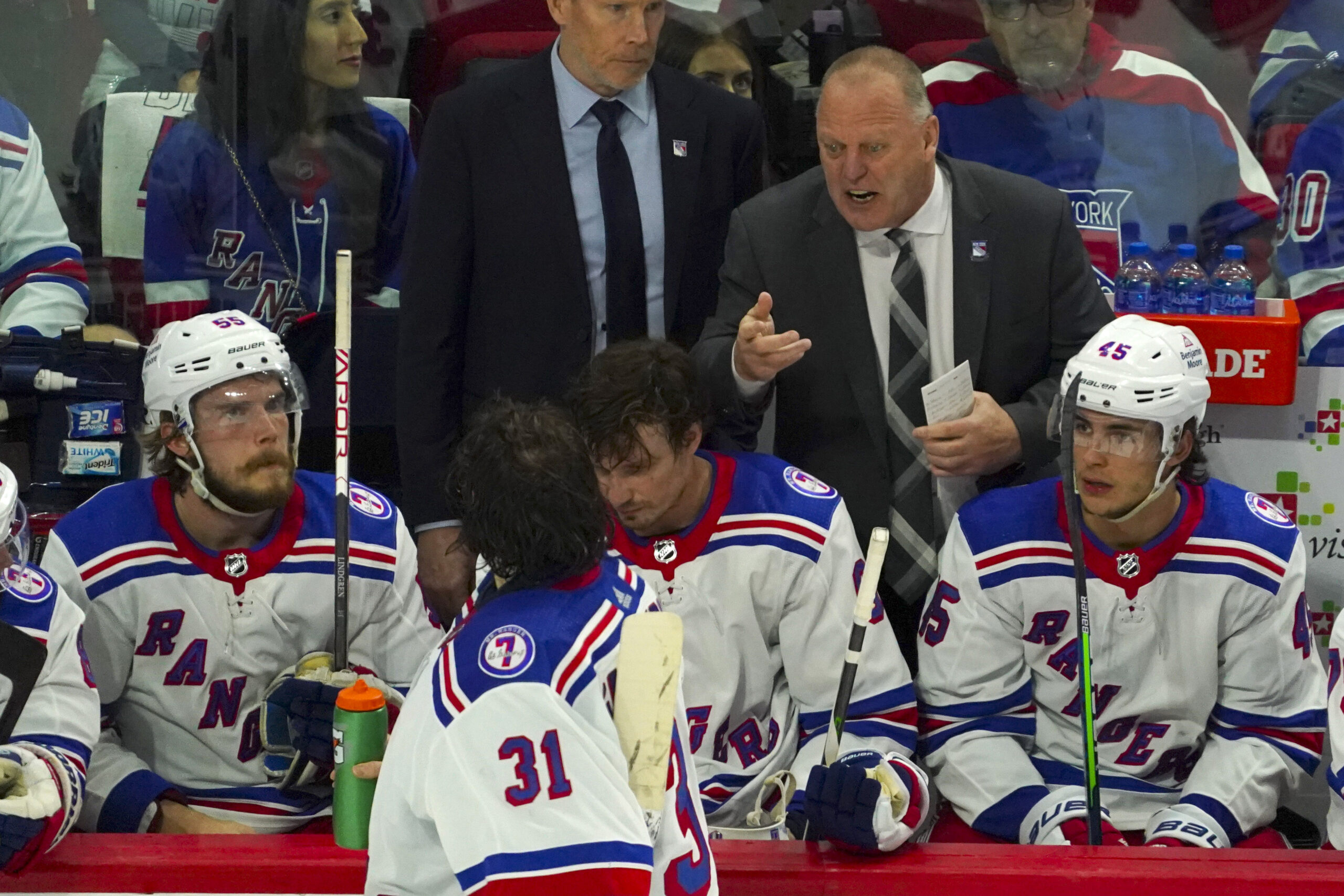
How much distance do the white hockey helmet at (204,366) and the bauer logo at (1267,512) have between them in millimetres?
1797

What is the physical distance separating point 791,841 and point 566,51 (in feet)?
5.90

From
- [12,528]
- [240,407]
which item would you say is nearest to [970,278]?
[240,407]

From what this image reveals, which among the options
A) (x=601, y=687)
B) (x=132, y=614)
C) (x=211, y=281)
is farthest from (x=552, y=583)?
(x=211, y=281)

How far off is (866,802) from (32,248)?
2854 mm

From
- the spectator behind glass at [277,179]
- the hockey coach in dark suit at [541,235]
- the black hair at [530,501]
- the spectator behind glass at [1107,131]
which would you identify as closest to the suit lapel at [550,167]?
the hockey coach in dark suit at [541,235]

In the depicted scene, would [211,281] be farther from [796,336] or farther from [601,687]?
[601,687]

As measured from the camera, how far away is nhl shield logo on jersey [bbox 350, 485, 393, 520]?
3.10 metres

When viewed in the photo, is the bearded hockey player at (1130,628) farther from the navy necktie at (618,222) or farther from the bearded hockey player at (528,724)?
the bearded hockey player at (528,724)

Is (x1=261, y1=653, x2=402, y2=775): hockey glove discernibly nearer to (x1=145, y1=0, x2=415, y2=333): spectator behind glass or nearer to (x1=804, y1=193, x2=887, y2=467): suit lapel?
(x1=804, y1=193, x2=887, y2=467): suit lapel

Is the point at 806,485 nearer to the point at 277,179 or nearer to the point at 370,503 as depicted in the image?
the point at 370,503

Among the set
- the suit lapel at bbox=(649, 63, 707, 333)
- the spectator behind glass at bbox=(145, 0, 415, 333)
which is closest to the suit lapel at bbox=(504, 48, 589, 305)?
the suit lapel at bbox=(649, 63, 707, 333)

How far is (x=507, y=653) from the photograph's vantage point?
1.82m

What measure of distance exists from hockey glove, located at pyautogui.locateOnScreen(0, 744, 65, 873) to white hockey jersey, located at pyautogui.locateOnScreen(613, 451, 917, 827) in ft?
3.42

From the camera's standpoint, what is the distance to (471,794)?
1775 millimetres
